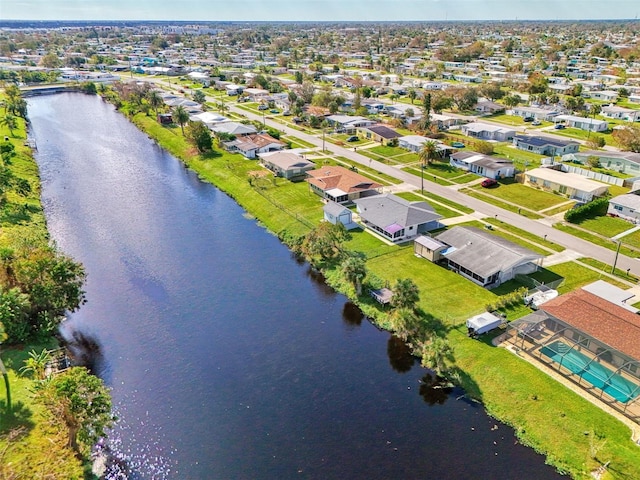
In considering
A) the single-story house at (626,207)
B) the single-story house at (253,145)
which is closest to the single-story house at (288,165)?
the single-story house at (253,145)

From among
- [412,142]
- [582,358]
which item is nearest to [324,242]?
[582,358]

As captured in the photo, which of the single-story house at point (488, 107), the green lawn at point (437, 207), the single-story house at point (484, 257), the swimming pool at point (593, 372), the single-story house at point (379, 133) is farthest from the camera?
the single-story house at point (488, 107)

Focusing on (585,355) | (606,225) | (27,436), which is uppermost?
(606,225)

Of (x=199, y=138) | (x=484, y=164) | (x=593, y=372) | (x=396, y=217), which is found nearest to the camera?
(x=593, y=372)

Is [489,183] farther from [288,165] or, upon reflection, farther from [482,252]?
[288,165]

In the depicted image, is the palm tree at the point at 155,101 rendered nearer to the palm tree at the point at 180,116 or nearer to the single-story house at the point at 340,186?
the palm tree at the point at 180,116
